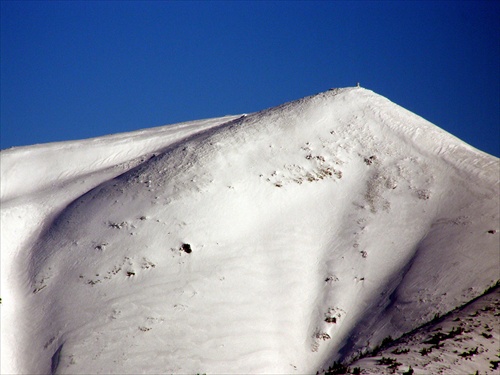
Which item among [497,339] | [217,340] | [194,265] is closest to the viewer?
[497,339]

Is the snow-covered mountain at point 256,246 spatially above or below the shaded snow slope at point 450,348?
above

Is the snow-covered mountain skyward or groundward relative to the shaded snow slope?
skyward

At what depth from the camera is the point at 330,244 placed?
1152 inches

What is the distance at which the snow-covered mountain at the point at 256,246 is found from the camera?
964 inches

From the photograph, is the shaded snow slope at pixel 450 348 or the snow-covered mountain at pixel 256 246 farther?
the snow-covered mountain at pixel 256 246

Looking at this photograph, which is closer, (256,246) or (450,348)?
(450,348)

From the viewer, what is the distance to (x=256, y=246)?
28781mm

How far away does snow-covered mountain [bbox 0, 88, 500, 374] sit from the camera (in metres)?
24.5

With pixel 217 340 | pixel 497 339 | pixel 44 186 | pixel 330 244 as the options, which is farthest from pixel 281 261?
pixel 44 186

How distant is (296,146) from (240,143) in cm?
282

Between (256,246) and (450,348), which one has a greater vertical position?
(256,246)

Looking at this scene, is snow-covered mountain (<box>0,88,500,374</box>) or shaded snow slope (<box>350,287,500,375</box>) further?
snow-covered mountain (<box>0,88,500,374</box>)

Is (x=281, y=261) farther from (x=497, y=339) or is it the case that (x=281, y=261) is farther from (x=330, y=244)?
(x=497, y=339)

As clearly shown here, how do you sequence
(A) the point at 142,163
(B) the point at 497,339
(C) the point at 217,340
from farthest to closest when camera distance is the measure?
(A) the point at 142,163 → (C) the point at 217,340 → (B) the point at 497,339
